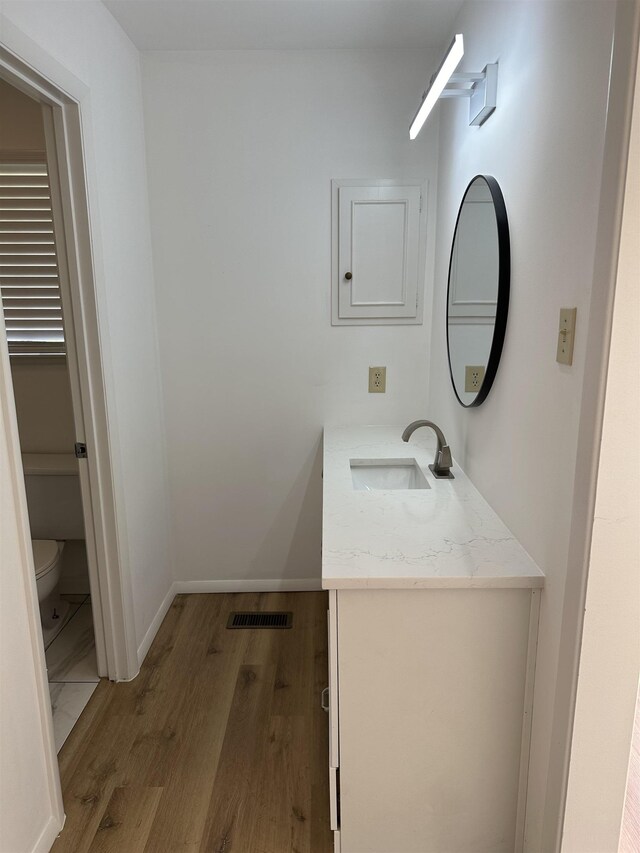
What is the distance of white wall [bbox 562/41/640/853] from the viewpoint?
1.06 metres

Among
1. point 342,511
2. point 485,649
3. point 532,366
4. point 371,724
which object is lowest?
point 371,724

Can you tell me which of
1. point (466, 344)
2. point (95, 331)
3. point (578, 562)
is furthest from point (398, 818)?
point (95, 331)

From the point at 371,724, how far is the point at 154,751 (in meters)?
0.88

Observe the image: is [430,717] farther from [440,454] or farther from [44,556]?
[44,556]

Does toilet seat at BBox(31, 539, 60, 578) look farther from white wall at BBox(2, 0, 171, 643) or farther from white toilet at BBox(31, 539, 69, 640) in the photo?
white wall at BBox(2, 0, 171, 643)

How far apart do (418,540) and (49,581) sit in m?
1.61

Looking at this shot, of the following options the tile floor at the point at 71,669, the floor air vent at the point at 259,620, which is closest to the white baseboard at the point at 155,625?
the tile floor at the point at 71,669

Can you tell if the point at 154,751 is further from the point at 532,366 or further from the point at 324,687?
the point at 532,366

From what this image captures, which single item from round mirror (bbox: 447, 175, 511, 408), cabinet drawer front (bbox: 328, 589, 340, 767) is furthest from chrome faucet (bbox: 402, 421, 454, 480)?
cabinet drawer front (bbox: 328, 589, 340, 767)

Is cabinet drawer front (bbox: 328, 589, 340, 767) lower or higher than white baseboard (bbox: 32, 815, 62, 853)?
higher

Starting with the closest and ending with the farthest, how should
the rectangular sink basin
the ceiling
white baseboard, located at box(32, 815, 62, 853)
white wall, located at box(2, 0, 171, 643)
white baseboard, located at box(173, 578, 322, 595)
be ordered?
white baseboard, located at box(32, 815, 62, 853) < white wall, located at box(2, 0, 171, 643) < the ceiling < the rectangular sink basin < white baseboard, located at box(173, 578, 322, 595)

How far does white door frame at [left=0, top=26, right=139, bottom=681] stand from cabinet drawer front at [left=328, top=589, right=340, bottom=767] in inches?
41.9

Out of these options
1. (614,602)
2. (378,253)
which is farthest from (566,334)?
(378,253)

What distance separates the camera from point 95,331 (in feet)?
6.56
